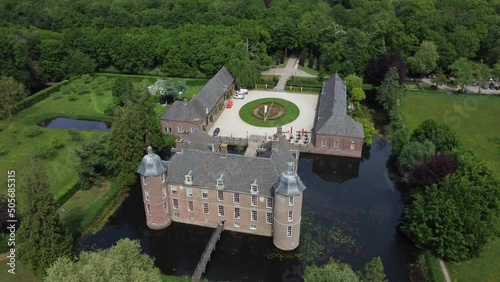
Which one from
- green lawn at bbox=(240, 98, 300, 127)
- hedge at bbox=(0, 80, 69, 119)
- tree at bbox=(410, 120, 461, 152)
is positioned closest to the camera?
tree at bbox=(410, 120, 461, 152)

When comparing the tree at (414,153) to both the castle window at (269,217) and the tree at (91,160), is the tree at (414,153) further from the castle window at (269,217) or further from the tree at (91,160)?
the tree at (91,160)

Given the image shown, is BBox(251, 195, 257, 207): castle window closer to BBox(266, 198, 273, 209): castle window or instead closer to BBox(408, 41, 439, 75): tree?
BBox(266, 198, 273, 209): castle window

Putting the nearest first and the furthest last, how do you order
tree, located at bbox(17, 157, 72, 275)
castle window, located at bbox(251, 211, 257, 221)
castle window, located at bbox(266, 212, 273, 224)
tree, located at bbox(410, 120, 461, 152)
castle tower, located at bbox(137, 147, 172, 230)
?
tree, located at bbox(17, 157, 72, 275) < castle tower, located at bbox(137, 147, 172, 230) < castle window, located at bbox(266, 212, 273, 224) < castle window, located at bbox(251, 211, 257, 221) < tree, located at bbox(410, 120, 461, 152)

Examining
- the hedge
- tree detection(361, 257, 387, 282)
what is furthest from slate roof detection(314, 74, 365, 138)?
the hedge

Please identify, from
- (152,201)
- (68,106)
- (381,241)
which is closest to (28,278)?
(152,201)

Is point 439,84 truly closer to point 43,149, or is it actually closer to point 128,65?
point 128,65

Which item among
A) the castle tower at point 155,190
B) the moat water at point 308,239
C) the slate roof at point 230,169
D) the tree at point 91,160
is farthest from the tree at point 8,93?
the slate roof at point 230,169

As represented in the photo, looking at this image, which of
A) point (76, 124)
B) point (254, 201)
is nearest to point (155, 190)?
point (254, 201)
